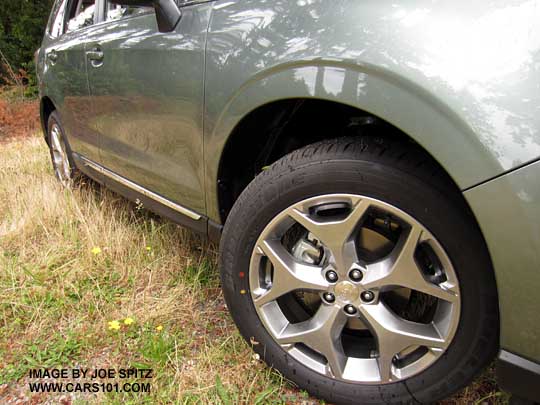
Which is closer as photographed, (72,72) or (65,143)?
(72,72)

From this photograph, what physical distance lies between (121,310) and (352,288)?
1.15m

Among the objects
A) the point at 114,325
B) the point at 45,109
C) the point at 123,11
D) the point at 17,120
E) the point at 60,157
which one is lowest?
the point at 17,120

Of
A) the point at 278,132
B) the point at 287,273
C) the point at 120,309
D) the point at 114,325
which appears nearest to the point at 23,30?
the point at 120,309

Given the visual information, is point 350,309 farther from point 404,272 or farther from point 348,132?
point 348,132

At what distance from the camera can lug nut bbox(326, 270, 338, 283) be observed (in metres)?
1.30

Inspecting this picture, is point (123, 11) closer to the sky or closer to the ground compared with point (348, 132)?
closer to the sky

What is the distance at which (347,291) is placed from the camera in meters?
1.30

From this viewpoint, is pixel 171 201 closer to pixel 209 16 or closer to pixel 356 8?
pixel 209 16

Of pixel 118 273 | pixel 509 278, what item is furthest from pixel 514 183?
pixel 118 273

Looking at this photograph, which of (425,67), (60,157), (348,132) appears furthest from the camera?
(60,157)

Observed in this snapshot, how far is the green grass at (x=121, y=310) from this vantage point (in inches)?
59.9

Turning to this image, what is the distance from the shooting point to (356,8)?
1.11 m

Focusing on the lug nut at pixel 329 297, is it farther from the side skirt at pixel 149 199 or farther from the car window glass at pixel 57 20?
the car window glass at pixel 57 20

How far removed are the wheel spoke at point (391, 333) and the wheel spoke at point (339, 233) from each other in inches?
6.3
